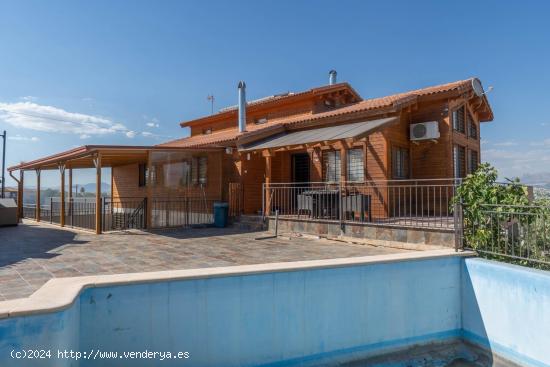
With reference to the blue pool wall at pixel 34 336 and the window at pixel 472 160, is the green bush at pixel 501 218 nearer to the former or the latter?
the blue pool wall at pixel 34 336

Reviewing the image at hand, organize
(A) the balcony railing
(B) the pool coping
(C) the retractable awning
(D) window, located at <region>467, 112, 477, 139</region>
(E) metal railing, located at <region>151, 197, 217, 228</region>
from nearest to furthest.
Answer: (B) the pool coping → (C) the retractable awning → (A) the balcony railing → (E) metal railing, located at <region>151, 197, 217, 228</region> → (D) window, located at <region>467, 112, 477, 139</region>

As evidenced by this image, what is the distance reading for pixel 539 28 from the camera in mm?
14438

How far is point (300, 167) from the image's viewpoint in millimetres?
15578

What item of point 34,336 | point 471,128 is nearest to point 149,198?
point 34,336

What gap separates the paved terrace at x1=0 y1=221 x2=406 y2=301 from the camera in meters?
6.15

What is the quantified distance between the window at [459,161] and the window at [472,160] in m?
0.71

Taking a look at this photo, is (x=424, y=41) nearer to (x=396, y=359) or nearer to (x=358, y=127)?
A: (x=358, y=127)

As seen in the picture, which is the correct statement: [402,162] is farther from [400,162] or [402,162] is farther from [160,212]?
[160,212]

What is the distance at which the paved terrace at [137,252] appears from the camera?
20.2 ft

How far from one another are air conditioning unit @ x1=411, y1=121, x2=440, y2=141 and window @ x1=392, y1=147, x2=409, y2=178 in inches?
24.8

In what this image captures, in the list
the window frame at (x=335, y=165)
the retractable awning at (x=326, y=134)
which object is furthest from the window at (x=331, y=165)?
the retractable awning at (x=326, y=134)

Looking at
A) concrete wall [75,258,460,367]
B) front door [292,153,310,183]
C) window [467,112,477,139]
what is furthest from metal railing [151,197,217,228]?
window [467,112,477,139]

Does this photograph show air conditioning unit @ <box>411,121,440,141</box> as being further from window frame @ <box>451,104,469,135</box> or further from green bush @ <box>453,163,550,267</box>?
green bush @ <box>453,163,550,267</box>

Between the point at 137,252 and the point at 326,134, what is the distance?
695 cm
